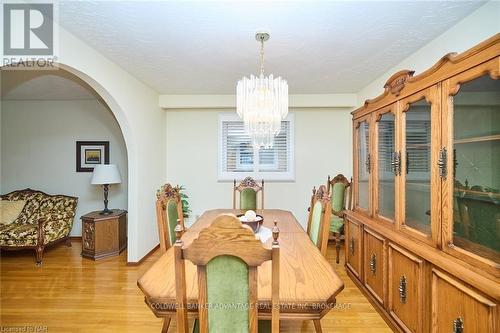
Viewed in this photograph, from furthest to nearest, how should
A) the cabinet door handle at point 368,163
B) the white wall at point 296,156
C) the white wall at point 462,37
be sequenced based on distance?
1. the white wall at point 296,156
2. the cabinet door handle at point 368,163
3. the white wall at point 462,37

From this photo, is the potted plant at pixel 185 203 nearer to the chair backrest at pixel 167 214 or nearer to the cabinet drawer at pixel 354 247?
the chair backrest at pixel 167 214

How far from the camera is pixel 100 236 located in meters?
3.56

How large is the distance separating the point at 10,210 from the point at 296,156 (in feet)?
15.1

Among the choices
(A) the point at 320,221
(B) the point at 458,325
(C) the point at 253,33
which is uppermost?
(C) the point at 253,33

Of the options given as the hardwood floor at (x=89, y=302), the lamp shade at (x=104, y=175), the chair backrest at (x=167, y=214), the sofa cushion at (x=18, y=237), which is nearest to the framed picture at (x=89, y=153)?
the lamp shade at (x=104, y=175)

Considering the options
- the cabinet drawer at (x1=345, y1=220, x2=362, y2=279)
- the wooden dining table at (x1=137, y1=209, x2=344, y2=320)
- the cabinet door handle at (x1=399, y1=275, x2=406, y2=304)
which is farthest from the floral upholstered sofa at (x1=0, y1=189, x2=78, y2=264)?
the cabinet door handle at (x1=399, y1=275, x2=406, y2=304)

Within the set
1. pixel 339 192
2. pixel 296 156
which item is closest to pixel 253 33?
pixel 296 156

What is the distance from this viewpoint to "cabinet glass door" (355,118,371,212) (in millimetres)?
2554

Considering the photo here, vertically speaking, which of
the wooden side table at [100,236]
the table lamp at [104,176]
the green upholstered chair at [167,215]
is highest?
the table lamp at [104,176]

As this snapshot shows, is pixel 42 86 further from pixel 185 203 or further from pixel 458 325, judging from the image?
pixel 458 325

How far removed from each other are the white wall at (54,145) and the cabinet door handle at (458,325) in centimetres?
449

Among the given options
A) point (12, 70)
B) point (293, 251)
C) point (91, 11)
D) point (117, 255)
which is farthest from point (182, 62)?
point (117, 255)

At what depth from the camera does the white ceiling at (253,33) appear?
1827 mm

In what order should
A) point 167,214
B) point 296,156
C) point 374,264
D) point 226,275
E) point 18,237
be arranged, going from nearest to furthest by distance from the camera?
point 226,275
point 167,214
point 374,264
point 18,237
point 296,156
